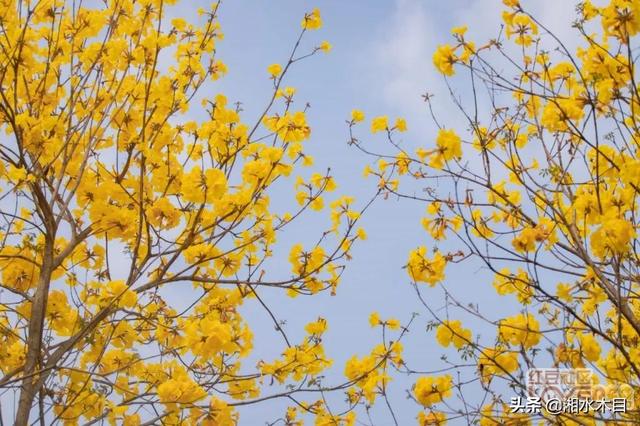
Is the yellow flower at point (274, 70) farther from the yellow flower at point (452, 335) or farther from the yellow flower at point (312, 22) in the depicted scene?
the yellow flower at point (452, 335)

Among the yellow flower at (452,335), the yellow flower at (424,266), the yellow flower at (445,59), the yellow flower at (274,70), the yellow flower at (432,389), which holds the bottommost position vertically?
the yellow flower at (432,389)

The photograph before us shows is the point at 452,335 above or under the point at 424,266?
under

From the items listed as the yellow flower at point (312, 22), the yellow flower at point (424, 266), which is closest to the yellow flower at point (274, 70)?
the yellow flower at point (312, 22)

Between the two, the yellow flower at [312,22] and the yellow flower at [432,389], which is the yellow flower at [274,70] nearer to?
the yellow flower at [312,22]

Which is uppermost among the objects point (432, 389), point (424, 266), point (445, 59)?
point (445, 59)

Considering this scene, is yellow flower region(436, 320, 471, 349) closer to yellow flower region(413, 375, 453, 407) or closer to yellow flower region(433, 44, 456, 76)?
yellow flower region(413, 375, 453, 407)

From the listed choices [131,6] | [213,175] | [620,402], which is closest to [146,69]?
[131,6]

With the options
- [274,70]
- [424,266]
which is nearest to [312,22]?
[274,70]

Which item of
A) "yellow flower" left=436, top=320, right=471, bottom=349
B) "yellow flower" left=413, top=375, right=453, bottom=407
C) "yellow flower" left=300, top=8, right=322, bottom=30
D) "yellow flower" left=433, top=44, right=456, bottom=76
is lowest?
"yellow flower" left=413, top=375, right=453, bottom=407

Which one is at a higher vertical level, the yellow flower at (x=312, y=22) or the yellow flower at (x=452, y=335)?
the yellow flower at (x=312, y=22)

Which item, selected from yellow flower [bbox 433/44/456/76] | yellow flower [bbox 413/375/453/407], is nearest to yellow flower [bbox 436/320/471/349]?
yellow flower [bbox 413/375/453/407]

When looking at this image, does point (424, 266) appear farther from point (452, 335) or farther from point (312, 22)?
point (312, 22)

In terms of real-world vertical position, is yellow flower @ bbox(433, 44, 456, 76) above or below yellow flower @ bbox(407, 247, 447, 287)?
above

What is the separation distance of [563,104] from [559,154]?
607 millimetres
